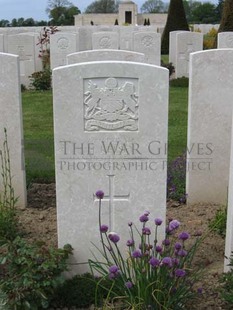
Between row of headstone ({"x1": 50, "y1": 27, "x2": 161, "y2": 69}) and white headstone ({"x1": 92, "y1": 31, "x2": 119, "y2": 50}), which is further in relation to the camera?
white headstone ({"x1": 92, "y1": 31, "x2": 119, "y2": 50})

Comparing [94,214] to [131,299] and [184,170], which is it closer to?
[131,299]

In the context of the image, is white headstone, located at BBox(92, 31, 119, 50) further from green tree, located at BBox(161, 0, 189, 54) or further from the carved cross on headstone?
the carved cross on headstone

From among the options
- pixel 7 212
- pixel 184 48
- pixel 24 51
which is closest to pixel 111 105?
pixel 7 212

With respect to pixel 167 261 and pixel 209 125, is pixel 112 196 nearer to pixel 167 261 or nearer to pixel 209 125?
pixel 167 261

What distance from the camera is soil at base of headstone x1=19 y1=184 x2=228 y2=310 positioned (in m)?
3.26

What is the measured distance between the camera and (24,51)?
43.9 ft

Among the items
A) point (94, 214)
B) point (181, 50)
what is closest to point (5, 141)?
point (94, 214)

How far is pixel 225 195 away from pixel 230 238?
5.60 ft

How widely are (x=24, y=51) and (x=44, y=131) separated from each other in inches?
228

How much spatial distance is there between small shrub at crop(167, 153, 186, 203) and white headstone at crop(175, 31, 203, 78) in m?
8.83

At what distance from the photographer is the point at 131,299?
2.85 metres

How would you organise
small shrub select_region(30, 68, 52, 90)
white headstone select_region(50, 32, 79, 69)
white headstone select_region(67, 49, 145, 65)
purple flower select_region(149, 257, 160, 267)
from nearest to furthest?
purple flower select_region(149, 257, 160, 267) < white headstone select_region(67, 49, 145, 65) < small shrub select_region(30, 68, 52, 90) < white headstone select_region(50, 32, 79, 69)

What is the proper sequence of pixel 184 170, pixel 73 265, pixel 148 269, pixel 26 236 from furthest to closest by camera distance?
1. pixel 184 170
2. pixel 26 236
3. pixel 73 265
4. pixel 148 269

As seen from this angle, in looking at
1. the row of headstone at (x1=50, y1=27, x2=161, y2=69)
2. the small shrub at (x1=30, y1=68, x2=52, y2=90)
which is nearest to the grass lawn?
the small shrub at (x1=30, y1=68, x2=52, y2=90)
